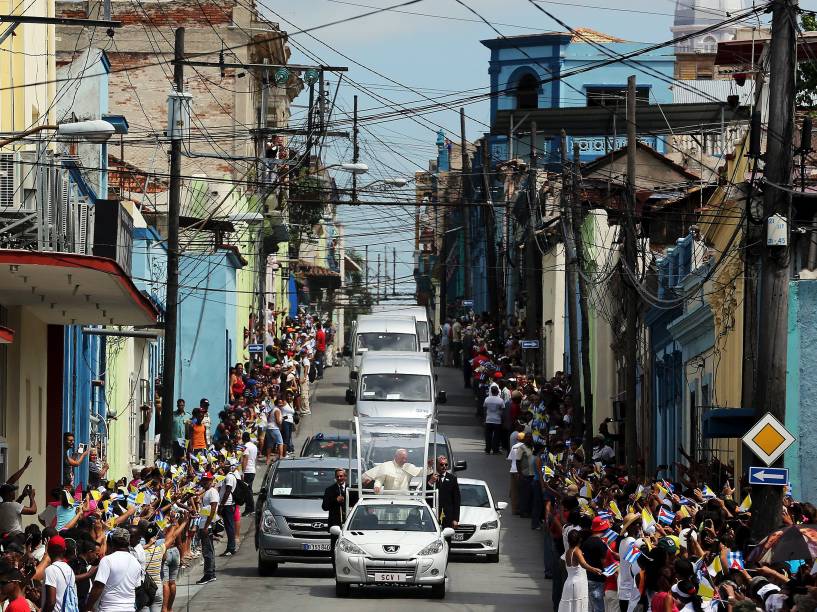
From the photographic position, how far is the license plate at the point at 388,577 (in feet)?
75.0

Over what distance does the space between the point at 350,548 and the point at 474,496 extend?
5711 mm

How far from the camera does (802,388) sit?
83.5ft

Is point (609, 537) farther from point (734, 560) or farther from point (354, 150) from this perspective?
point (354, 150)

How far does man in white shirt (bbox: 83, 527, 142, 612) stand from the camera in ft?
53.2

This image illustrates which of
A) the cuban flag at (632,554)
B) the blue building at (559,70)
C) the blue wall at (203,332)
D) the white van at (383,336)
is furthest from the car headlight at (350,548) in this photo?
the blue building at (559,70)

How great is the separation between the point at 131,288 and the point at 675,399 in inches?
622

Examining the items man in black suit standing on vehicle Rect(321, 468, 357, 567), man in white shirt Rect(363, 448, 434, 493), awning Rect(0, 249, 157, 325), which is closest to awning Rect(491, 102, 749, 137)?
man in white shirt Rect(363, 448, 434, 493)

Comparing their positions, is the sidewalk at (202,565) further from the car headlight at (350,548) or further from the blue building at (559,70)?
the blue building at (559,70)

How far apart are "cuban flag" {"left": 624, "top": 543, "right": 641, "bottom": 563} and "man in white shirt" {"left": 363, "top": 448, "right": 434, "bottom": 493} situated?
9482 mm

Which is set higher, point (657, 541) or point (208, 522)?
point (657, 541)

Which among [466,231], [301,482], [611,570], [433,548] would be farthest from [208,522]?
[466,231]

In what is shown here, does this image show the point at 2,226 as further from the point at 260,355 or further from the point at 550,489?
the point at 260,355

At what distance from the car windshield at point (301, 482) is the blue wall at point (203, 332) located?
18386mm

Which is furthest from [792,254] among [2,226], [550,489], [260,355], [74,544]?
[260,355]
